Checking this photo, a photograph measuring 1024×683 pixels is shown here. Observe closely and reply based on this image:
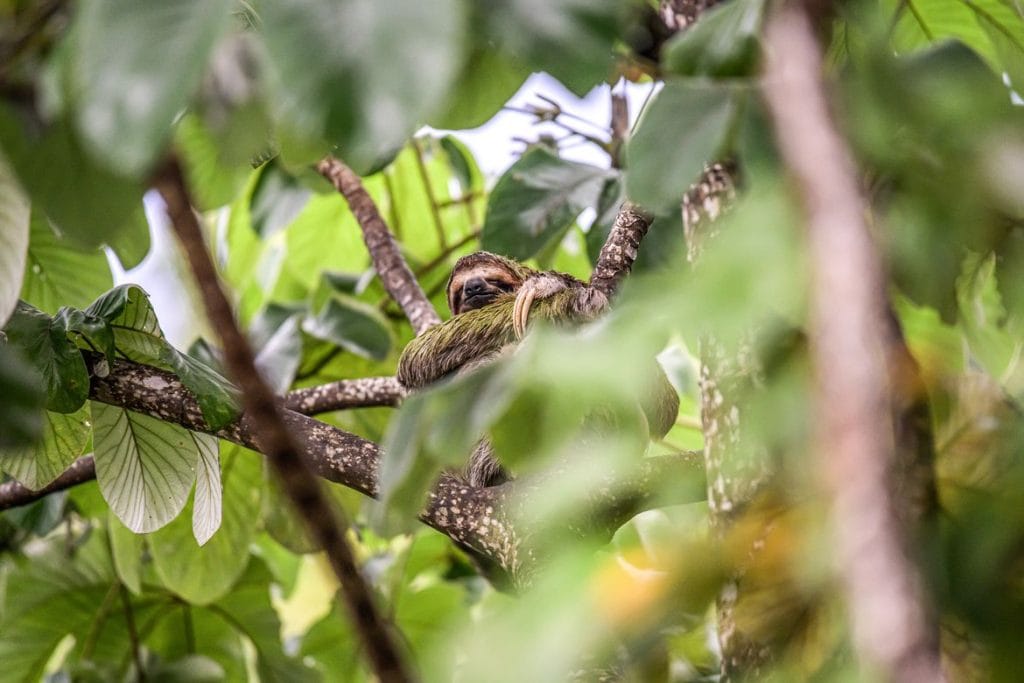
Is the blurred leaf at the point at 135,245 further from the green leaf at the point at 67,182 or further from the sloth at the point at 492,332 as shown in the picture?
the green leaf at the point at 67,182

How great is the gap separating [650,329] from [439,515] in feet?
3.16

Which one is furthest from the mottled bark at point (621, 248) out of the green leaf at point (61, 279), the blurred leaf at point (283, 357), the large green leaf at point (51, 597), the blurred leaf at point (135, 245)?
the large green leaf at point (51, 597)

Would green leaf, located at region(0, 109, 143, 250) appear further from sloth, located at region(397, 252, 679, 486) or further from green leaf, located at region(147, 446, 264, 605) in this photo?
green leaf, located at region(147, 446, 264, 605)

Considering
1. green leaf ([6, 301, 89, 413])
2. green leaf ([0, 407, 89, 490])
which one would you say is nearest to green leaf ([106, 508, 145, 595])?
green leaf ([0, 407, 89, 490])

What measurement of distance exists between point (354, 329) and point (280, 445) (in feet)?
6.15

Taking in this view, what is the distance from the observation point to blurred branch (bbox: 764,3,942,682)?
0.95 ft

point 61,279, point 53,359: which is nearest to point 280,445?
point 53,359

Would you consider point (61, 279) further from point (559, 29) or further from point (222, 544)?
point (559, 29)

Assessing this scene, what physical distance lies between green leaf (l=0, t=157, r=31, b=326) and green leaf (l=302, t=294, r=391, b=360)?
1.37 metres

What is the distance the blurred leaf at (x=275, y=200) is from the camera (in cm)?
255

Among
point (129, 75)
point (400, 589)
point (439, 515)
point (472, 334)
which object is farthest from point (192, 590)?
point (129, 75)

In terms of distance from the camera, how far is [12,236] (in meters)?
0.89

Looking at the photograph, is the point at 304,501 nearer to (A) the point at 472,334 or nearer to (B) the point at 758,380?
(B) the point at 758,380

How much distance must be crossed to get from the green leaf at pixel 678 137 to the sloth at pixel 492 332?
813 mm
